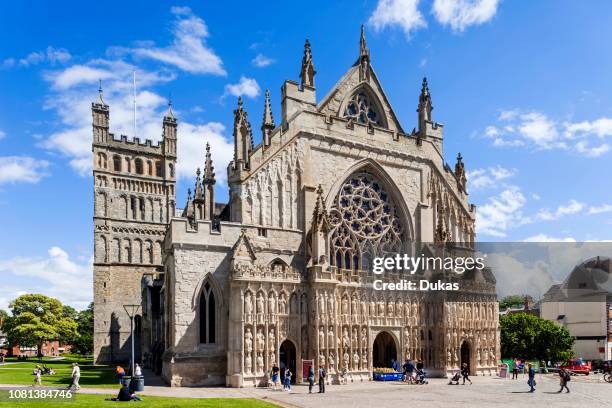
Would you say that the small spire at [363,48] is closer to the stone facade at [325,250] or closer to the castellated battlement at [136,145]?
the stone facade at [325,250]

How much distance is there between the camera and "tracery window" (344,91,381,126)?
3972cm

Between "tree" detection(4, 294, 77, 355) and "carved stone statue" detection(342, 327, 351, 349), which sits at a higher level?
"carved stone statue" detection(342, 327, 351, 349)

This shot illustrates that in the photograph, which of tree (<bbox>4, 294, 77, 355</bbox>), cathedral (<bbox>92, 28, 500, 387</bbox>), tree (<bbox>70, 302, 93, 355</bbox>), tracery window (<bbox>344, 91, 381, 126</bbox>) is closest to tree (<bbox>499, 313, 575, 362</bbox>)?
cathedral (<bbox>92, 28, 500, 387</bbox>)

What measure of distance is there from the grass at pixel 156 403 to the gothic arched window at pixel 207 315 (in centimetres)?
709

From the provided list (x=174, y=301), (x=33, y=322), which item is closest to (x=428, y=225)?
(x=174, y=301)

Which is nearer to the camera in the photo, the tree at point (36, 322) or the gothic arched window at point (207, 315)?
the gothic arched window at point (207, 315)

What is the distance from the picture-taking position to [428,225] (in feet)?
133

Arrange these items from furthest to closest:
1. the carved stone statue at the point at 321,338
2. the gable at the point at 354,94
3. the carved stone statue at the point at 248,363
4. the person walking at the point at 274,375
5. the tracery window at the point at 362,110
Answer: the tracery window at the point at 362,110 < the gable at the point at 354,94 < the carved stone statue at the point at 321,338 < the carved stone statue at the point at 248,363 < the person walking at the point at 274,375

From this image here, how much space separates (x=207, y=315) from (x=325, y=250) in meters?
7.97

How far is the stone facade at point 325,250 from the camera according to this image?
30.4 meters

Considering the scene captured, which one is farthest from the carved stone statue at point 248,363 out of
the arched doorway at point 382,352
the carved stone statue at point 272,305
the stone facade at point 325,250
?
the arched doorway at point 382,352

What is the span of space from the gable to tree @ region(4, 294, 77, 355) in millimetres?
50752

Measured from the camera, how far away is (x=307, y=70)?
1463 inches

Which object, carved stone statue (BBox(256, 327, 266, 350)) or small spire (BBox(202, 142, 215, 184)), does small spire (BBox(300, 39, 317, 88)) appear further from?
carved stone statue (BBox(256, 327, 266, 350))
